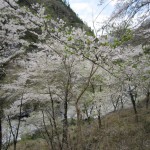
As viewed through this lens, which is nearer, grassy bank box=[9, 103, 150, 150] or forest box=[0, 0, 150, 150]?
forest box=[0, 0, 150, 150]

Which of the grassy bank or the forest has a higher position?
the forest

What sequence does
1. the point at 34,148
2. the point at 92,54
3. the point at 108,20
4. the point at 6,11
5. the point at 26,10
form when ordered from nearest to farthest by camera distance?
the point at 26,10
the point at 92,54
the point at 108,20
the point at 6,11
the point at 34,148

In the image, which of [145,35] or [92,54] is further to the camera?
[145,35]

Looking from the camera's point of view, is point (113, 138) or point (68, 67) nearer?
point (68, 67)

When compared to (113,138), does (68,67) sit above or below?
above

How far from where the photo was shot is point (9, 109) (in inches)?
473

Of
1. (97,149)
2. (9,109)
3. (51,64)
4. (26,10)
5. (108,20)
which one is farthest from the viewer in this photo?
(9,109)

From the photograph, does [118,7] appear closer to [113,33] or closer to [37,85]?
[113,33]

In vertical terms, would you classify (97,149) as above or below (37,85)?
below

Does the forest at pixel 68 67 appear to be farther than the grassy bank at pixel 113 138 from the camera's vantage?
No

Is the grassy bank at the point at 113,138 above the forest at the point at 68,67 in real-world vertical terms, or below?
below

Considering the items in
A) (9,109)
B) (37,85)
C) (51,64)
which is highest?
(51,64)

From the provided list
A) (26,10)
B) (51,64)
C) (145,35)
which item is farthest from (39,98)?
(26,10)

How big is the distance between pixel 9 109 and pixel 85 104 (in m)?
4.53
